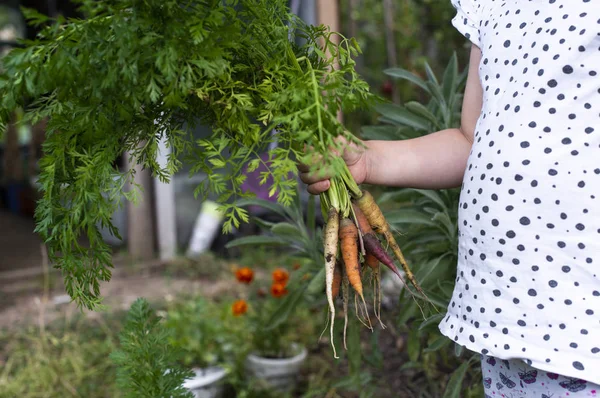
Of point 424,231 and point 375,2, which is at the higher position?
point 375,2

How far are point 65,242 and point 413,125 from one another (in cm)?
111

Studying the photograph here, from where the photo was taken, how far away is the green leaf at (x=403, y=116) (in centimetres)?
184

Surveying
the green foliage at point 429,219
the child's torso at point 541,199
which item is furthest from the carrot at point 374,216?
the green foliage at point 429,219

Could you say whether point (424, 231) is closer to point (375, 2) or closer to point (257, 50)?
point (257, 50)

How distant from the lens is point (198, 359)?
2.52m

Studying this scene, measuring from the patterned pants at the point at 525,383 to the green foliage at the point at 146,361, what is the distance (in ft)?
2.13

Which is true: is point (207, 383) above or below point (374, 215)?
below

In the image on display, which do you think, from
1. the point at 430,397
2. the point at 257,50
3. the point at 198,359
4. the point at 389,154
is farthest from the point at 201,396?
the point at 257,50

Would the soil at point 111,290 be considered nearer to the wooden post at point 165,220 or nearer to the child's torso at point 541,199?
the wooden post at point 165,220

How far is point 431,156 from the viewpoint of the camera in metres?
1.25

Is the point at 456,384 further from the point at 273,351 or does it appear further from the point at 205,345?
the point at 205,345

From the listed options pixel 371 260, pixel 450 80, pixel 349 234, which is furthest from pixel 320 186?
pixel 450 80

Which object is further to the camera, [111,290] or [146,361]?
[111,290]

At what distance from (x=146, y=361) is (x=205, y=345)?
3.87ft
